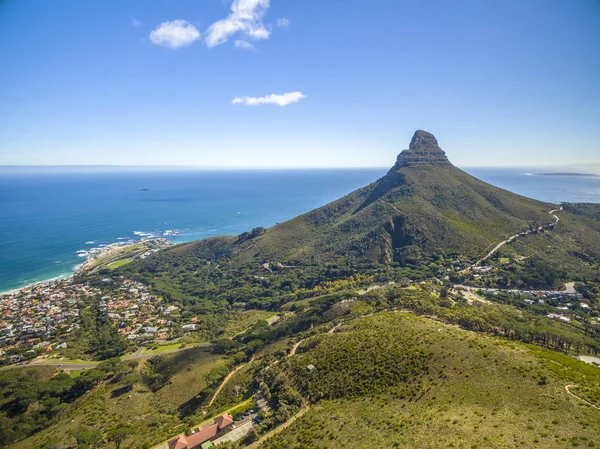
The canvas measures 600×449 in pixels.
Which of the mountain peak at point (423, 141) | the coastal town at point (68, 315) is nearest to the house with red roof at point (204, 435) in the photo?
the coastal town at point (68, 315)

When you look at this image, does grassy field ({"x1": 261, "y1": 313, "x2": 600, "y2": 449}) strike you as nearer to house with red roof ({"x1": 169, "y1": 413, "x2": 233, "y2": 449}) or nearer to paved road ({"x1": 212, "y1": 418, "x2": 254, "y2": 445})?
paved road ({"x1": 212, "y1": 418, "x2": 254, "y2": 445})

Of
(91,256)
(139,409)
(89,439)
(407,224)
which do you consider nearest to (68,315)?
(139,409)

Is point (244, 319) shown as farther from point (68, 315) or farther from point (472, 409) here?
point (472, 409)

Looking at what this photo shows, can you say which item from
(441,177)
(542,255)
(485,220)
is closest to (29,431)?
(542,255)

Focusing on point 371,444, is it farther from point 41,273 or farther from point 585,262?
point 41,273

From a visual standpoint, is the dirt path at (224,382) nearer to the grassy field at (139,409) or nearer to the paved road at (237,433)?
the grassy field at (139,409)
